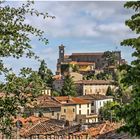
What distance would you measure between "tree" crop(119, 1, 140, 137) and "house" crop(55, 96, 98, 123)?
199ft

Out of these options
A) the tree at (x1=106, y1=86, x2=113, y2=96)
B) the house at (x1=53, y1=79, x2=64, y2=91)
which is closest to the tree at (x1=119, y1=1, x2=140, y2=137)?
the tree at (x1=106, y1=86, x2=113, y2=96)

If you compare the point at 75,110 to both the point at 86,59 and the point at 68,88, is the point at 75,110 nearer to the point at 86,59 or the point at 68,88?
the point at 68,88

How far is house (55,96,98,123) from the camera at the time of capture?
7231cm

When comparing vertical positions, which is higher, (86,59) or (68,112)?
(86,59)

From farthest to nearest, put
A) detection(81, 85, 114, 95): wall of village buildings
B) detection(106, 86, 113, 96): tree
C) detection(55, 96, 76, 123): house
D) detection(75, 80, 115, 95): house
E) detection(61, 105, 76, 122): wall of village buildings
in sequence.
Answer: detection(81, 85, 114, 95): wall of village buildings
detection(75, 80, 115, 95): house
detection(106, 86, 113, 96): tree
detection(55, 96, 76, 123): house
detection(61, 105, 76, 122): wall of village buildings

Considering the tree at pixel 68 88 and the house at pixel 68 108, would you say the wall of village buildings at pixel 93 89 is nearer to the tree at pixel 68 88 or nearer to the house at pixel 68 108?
the tree at pixel 68 88

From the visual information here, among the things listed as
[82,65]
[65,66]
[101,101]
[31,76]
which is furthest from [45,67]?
[82,65]

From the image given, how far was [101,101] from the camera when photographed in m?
86.5

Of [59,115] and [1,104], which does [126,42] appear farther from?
[59,115]

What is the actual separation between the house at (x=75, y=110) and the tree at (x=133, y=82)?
6054 centimetres

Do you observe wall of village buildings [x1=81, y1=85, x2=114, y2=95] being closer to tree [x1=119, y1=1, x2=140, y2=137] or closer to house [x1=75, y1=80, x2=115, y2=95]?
house [x1=75, y1=80, x2=115, y2=95]

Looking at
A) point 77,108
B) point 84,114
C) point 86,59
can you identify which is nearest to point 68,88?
point 84,114

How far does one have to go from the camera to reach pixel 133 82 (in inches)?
383

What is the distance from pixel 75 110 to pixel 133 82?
66319 millimetres
